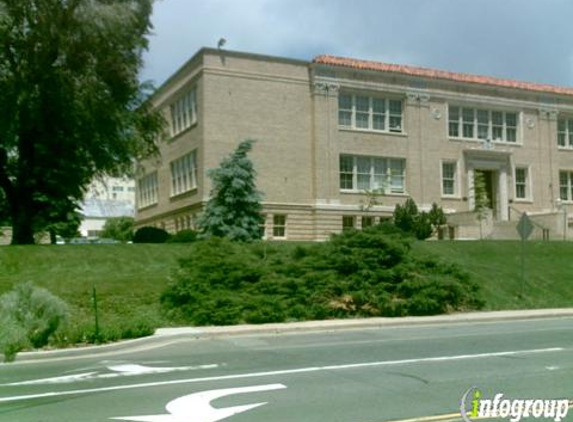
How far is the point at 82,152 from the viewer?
32.7m

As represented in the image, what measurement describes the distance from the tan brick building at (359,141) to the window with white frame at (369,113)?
0.06m

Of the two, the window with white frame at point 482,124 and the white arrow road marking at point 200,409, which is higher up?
the window with white frame at point 482,124

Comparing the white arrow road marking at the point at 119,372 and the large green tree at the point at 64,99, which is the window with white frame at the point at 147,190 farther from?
the white arrow road marking at the point at 119,372

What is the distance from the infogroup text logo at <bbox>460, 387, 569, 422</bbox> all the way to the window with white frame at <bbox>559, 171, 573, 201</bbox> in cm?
4459

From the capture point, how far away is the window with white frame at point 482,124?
46.2m

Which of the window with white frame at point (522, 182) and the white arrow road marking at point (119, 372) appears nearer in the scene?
the white arrow road marking at point (119, 372)

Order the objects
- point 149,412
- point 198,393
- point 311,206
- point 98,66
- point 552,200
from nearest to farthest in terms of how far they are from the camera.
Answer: point 149,412 → point 198,393 → point 98,66 → point 311,206 → point 552,200

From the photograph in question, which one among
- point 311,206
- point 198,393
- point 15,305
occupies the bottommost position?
point 198,393

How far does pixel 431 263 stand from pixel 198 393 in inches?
567

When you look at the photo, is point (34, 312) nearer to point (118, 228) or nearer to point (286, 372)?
point (286, 372)

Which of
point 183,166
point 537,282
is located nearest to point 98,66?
point 183,166

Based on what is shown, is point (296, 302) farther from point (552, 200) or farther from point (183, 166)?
point (552, 200)

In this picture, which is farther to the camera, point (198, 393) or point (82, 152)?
point (82, 152)

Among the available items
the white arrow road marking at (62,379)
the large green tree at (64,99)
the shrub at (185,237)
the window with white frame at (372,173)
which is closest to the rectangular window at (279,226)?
the window with white frame at (372,173)
